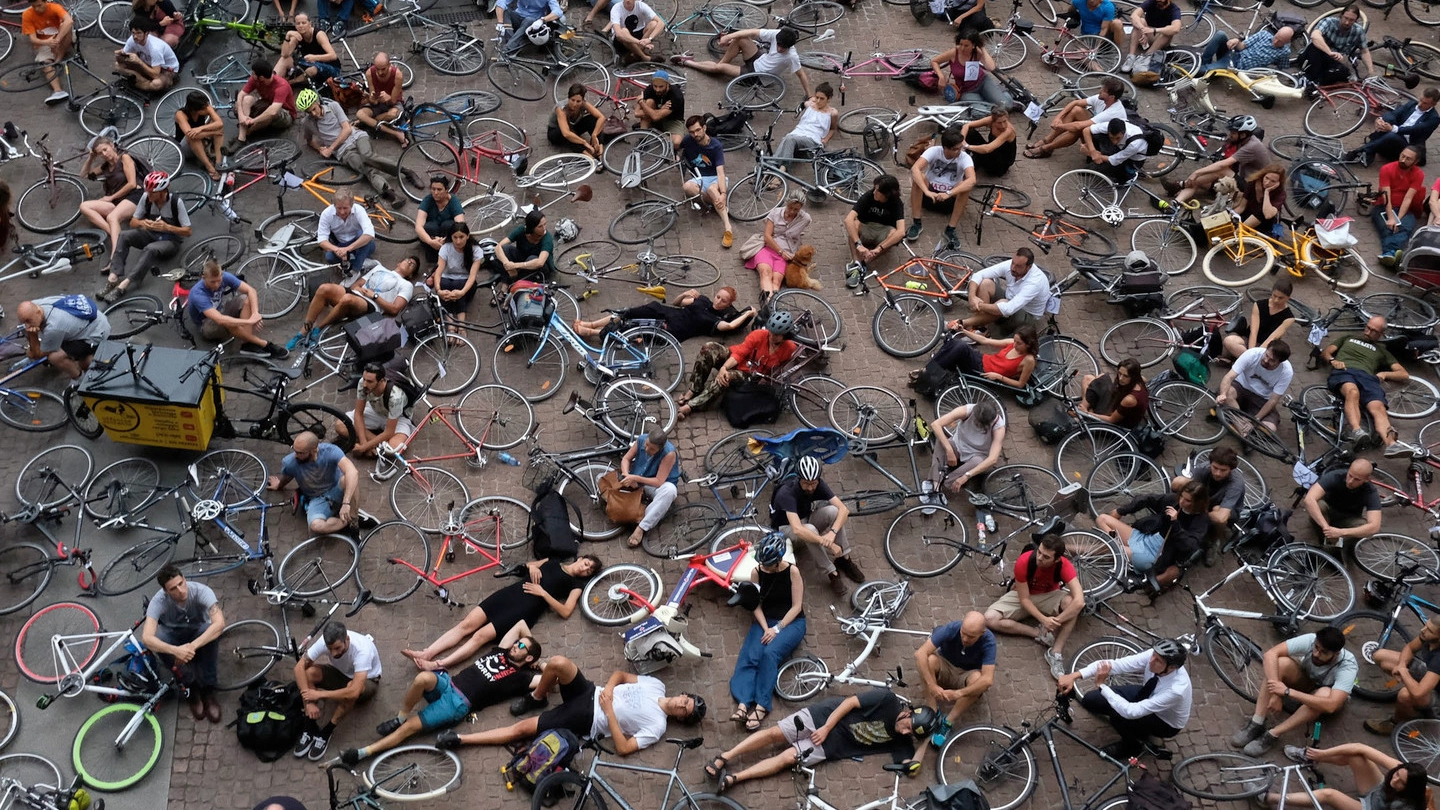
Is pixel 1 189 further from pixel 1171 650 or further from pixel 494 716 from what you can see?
pixel 1171 650

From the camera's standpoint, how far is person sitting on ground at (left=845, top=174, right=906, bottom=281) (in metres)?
15.8

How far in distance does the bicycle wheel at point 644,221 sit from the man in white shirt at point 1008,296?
3831mm

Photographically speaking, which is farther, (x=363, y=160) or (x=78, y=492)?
(x=363, y=160)

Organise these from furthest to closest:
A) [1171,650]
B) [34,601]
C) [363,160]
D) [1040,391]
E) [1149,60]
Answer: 1. [1149,60]
2. [363,160]
3. [1040,391]
4. [34,601]
5. [1171,650]

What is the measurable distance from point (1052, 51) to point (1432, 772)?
11.6 meters

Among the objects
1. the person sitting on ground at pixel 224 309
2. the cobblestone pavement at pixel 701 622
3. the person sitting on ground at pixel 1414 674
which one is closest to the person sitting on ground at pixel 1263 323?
the cobblestone pavement at pixel 701 622

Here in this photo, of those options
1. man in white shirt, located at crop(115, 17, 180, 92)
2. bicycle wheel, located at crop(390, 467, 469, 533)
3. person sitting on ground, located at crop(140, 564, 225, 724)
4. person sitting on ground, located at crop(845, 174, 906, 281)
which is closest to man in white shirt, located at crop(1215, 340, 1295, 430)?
person sitting on ground, located at crop(845, 174, 906, 281)

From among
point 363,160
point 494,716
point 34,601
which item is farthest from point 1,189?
point 494,716

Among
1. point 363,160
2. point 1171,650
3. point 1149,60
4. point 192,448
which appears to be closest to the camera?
point 1171,650

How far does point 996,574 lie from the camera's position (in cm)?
1304

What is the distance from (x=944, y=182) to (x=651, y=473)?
6171mm

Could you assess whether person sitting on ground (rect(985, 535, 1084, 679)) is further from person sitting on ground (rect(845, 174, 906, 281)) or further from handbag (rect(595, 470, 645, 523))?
person sitting on ground (rect(845, 174, 906, 281))

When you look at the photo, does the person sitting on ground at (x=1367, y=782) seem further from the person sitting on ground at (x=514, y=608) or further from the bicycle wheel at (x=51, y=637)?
the bicycle wheel at (x=51, y=637)

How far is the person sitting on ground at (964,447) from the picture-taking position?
43.4 ft
